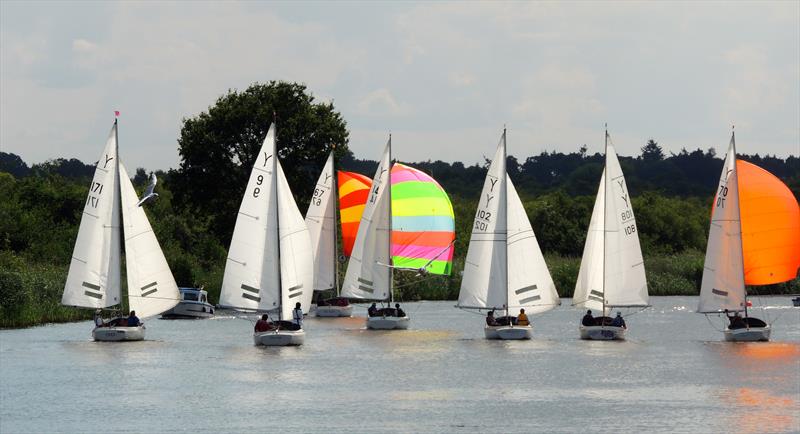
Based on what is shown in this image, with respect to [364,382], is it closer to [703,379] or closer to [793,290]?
[703,379]

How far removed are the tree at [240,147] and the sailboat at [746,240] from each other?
48.8 metres

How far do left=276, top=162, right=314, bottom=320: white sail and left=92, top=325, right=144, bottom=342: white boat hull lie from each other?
7.41 meters

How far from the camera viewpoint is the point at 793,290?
11781cm

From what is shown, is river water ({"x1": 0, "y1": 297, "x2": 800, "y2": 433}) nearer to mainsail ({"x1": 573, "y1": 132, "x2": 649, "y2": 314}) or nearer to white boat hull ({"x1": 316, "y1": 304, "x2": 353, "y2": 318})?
mainsail ({"x1": 573, "y1": 132, "x2": 649, "y2": 314})

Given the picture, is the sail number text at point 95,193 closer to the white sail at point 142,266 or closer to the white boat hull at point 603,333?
the white sail at point 142,266

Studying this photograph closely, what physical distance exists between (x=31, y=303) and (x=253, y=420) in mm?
38182

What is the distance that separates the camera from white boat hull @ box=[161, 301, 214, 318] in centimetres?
9169

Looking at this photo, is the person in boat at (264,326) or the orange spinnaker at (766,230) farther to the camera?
the orange spinnaker at (766,230)

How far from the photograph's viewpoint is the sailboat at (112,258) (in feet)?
220

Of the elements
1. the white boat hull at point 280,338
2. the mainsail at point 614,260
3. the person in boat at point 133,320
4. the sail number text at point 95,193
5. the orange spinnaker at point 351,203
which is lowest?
the white boat hull at point 280,338

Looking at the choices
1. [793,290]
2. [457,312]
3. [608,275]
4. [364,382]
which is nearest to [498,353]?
[608,275]

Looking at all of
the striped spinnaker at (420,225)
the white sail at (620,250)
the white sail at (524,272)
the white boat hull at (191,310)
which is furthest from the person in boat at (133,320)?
the white boat hull at (191,310)

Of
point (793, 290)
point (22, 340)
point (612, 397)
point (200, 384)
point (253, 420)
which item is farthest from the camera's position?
point (793, 290)

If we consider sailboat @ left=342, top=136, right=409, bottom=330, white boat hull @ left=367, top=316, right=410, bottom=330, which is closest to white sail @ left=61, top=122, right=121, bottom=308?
sailboat @ left=342, top=136, right=409, bottom=330
